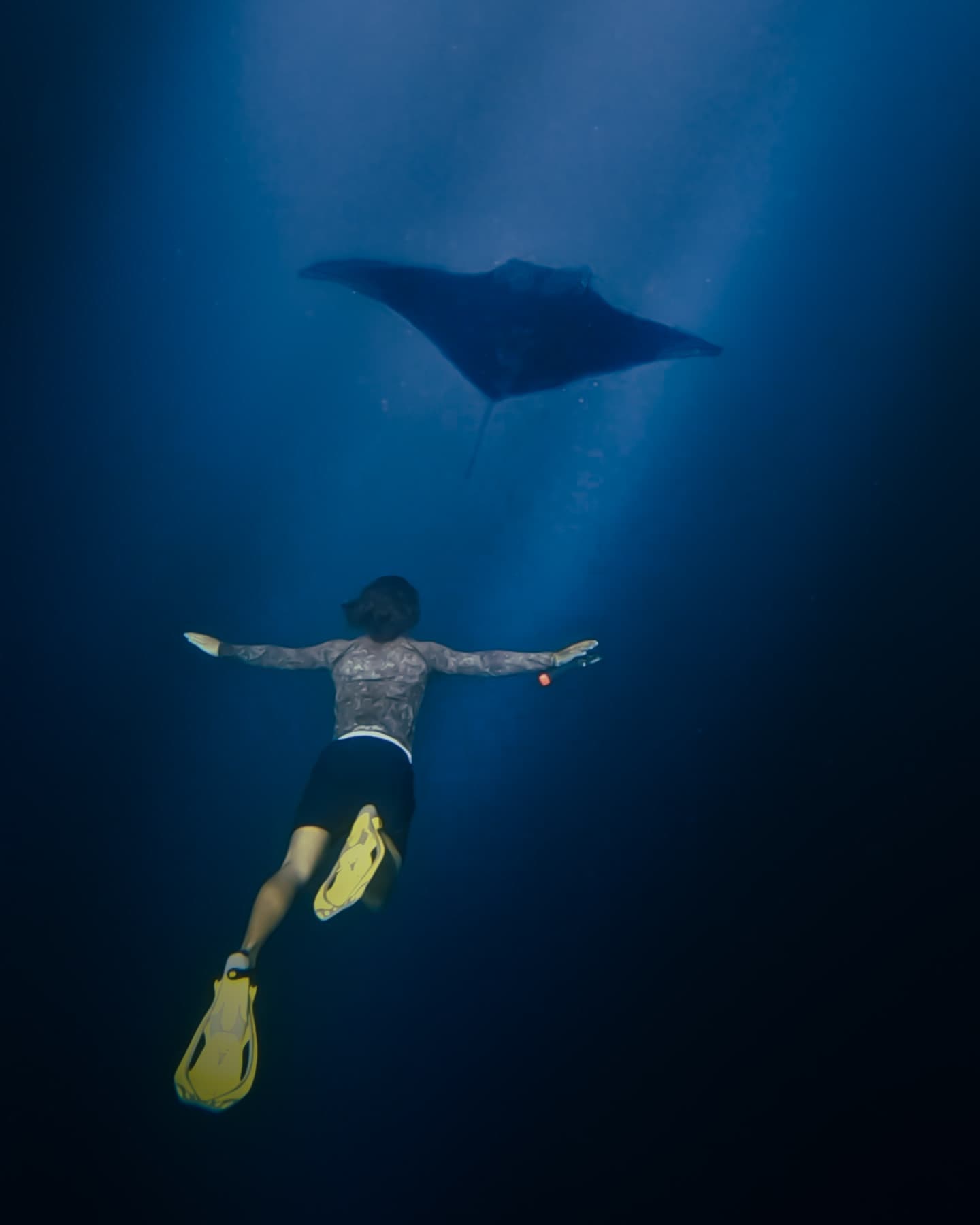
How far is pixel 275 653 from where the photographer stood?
3.33 meters

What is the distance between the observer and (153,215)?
3.69 metres

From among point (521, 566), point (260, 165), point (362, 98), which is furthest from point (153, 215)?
point (521, 566)

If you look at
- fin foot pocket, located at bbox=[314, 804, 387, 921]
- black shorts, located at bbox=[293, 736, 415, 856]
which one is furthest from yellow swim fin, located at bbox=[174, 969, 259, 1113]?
black shorts, located at bbox=[293, 736, 415, 856]

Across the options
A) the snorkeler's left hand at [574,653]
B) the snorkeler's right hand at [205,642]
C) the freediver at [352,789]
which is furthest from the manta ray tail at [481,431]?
the snorkeler's right hand at [205,642]

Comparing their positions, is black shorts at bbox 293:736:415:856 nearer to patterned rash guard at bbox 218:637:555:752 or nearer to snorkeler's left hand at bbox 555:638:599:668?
patterned rash guard at bbox 218:637:555:752

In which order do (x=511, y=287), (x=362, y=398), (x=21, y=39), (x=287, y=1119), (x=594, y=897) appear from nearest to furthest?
(x=21, y=39) < (x=287, y=1119) < (x=511, y=287) < (x=594, y=897) < (x=362, y=398)

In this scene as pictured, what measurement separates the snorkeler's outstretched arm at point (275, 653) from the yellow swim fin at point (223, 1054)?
1.62 m

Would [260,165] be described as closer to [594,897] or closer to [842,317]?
[842,317]

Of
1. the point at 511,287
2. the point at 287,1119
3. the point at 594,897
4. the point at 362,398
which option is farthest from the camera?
the point at 362,398

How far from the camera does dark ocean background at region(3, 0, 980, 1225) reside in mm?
3547

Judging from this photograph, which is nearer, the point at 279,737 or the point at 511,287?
the point at 511,287

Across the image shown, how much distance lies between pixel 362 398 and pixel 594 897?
177 inches

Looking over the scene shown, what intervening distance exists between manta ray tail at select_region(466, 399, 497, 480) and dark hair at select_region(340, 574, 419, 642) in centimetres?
216

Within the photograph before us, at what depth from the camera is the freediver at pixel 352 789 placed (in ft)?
6.51
